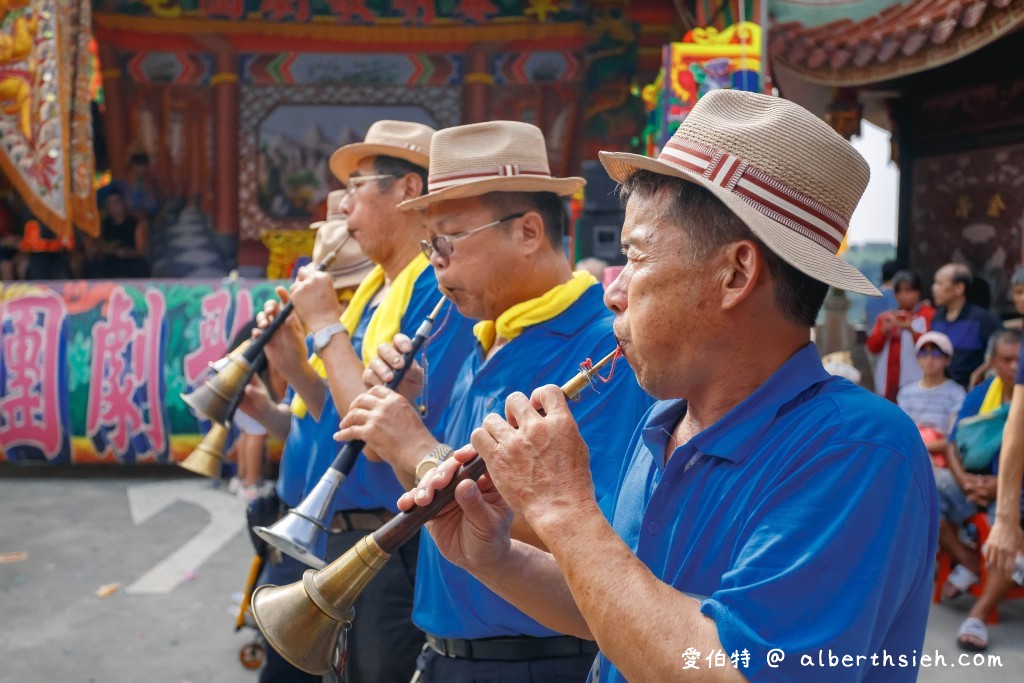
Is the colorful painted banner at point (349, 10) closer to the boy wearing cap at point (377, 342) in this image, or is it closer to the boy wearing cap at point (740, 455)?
the boy wearing cap at point (377, 342)

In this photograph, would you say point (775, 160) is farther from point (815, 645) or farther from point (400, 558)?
point (400, 558)

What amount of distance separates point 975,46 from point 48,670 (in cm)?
739

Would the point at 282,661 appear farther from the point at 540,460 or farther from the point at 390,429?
the point at 540,460

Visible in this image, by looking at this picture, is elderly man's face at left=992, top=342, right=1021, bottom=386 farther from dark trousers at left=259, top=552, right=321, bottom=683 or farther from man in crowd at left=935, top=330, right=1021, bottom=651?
dark trousers at left=259, top=552, right=321, bottom=683

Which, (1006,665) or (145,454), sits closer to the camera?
(1006,665)

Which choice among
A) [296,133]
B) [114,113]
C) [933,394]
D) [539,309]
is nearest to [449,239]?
[539,309]

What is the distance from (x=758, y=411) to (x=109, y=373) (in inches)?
273

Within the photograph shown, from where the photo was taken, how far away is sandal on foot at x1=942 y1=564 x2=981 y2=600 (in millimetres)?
4879

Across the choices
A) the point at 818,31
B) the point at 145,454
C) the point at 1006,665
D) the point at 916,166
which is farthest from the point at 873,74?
the point at 145,454

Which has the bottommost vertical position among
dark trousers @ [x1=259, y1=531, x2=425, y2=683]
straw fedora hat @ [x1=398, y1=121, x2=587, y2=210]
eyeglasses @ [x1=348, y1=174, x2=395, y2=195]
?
dark trousers @ [x1=259, y1=531, x2=425, y2=683]

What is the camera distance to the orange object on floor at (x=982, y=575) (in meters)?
4.70

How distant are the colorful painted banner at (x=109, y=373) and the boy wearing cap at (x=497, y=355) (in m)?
5.24

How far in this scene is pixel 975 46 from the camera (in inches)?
293

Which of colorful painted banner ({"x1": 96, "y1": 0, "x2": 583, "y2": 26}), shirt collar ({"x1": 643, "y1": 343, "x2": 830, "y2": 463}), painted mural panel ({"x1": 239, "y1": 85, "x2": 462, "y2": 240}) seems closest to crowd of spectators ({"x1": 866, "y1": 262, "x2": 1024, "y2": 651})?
shirt collar ({"x1": 643, "y1": 343, "x2": 830, "y2": 463})
